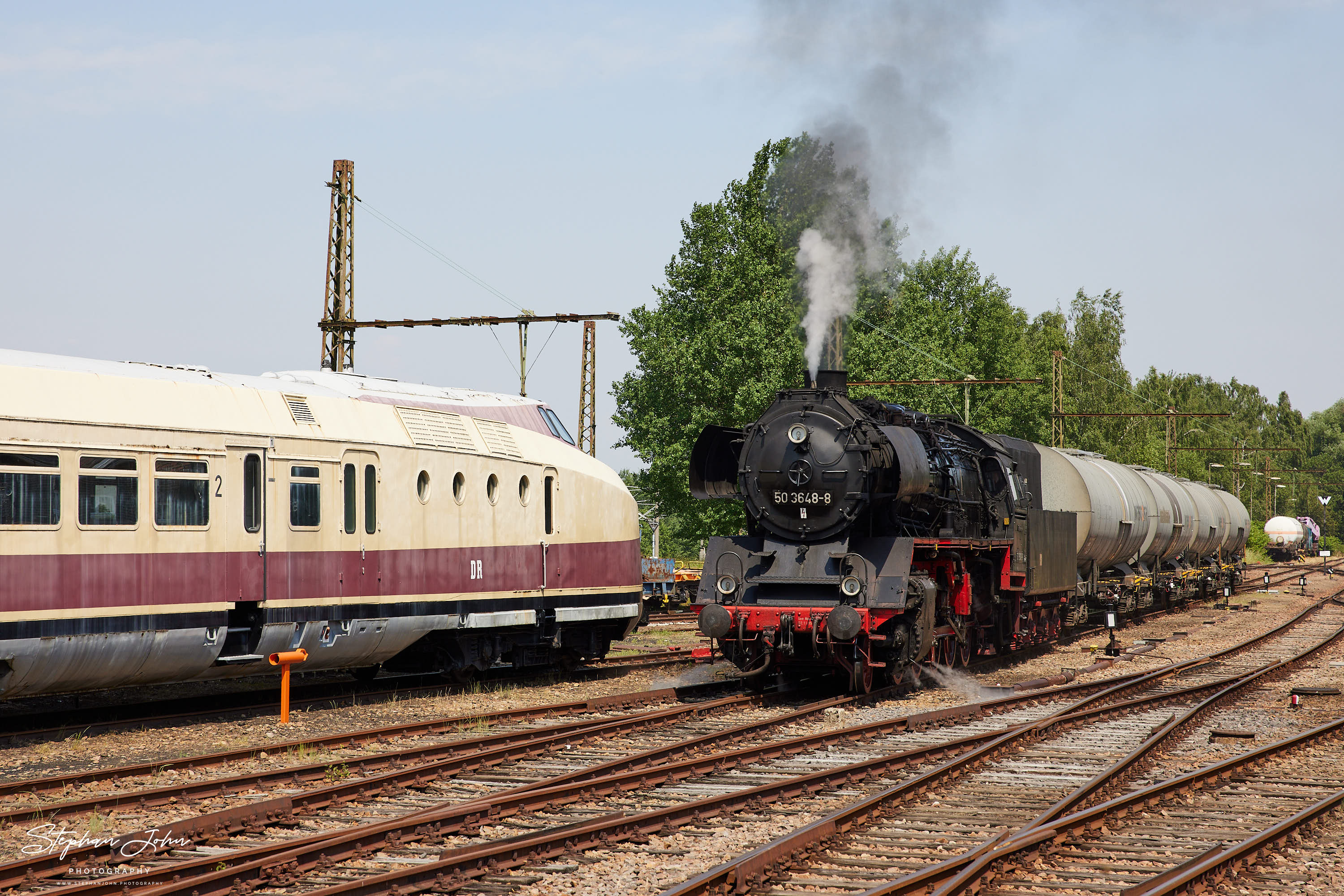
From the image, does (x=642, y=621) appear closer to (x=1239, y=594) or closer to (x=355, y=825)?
(x=355, y=825)

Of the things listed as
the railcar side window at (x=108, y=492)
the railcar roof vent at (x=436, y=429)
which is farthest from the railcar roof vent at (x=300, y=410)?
the railcar side window at (x=108, y=492)

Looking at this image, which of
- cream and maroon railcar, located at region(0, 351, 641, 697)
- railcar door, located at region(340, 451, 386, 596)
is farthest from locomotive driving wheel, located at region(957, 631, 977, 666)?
railcar door, located at region(340, 451, 386, 596)

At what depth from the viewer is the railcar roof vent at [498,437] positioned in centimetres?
1689

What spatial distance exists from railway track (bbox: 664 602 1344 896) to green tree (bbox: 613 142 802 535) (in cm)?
2023

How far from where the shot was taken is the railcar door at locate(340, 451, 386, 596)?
47.5 feet

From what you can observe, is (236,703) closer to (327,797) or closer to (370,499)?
(370,499)

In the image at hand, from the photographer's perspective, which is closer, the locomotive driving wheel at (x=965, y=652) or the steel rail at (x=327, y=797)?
the steel rail at (x=327, y=797)

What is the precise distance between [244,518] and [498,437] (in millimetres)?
4425

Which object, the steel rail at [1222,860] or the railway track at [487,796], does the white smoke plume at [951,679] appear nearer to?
the railway track at [487,796]

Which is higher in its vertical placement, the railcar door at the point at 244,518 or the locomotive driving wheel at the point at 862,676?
the railcar door at the point at 244,518

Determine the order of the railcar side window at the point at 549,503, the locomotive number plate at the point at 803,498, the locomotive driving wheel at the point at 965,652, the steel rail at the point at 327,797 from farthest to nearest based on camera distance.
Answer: the locomotive driving wheel at the point at 965,652 → the railcar side window at the point at 549,503 → the locomotive number plate at the point at 803,498 → the steel rail at the point at 327,797

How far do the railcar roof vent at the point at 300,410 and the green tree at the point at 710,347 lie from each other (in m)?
20.6

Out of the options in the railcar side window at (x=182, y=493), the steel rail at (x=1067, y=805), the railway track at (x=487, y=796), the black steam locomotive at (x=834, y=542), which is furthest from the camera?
the black steam locomotive at (x=834, y=542)

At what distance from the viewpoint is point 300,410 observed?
14.4m
